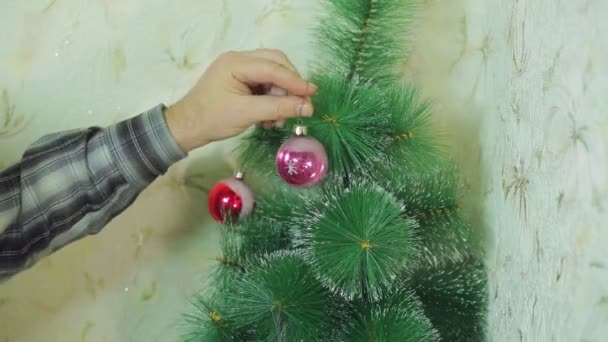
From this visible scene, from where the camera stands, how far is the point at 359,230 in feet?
2.11

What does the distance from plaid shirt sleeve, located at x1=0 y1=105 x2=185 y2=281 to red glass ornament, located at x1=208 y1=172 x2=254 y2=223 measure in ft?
0.22

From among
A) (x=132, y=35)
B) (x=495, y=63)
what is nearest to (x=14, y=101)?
(x=132, y=35)

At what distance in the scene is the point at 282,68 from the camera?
28.2 inches

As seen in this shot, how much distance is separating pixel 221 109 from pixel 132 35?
30cm

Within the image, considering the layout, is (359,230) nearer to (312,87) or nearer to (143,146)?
(312,87)

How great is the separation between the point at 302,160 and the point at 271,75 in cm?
10

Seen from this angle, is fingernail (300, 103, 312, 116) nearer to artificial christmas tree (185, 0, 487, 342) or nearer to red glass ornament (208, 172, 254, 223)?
→ artificial christmas tree (185, 0, 487, 342)

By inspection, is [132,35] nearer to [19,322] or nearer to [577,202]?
[19,322]

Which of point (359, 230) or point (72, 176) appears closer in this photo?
point (359, 230)

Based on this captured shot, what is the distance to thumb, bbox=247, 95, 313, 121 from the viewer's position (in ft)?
2.29

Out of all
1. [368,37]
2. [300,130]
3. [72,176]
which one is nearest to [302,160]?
[300,130]

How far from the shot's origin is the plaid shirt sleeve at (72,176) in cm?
77

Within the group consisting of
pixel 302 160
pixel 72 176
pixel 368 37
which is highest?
pixel 368 37

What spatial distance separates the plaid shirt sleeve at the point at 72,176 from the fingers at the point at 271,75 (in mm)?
120
